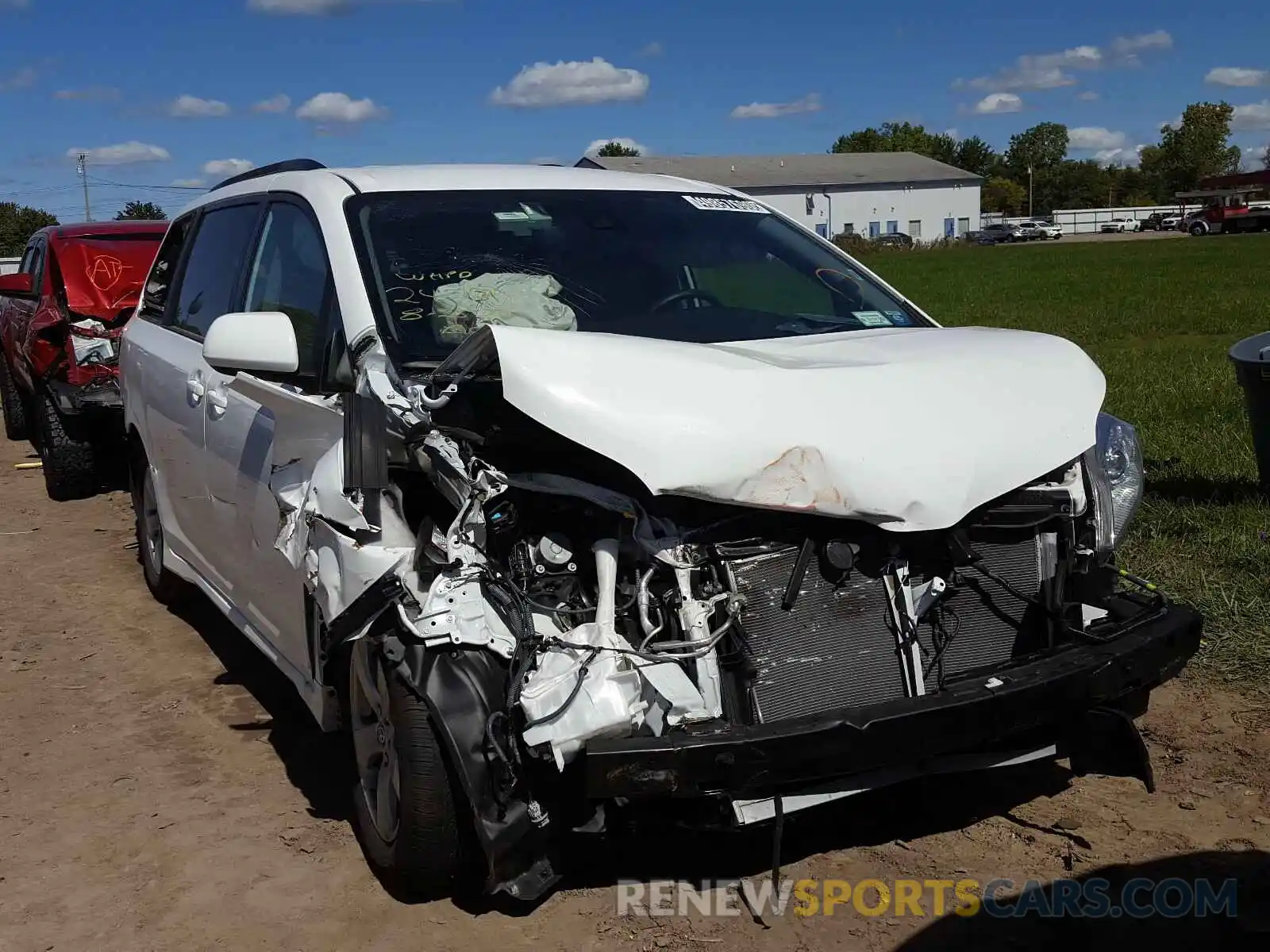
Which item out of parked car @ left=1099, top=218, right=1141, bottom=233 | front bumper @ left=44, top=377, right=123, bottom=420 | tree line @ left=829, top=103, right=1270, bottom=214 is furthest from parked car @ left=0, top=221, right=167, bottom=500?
tree line @ left=829, top=103, right=1270, bottom=214

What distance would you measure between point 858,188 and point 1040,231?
1281cm

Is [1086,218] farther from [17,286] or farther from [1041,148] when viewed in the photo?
[17,286]

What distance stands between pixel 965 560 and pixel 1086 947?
96cm

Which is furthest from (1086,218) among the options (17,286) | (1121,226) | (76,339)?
(76,339)

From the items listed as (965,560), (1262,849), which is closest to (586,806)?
(965,560)

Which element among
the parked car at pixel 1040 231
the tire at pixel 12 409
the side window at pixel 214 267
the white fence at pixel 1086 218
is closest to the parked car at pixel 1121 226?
the white fence at pixel 1086 218

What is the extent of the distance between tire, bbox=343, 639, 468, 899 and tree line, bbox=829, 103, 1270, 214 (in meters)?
126

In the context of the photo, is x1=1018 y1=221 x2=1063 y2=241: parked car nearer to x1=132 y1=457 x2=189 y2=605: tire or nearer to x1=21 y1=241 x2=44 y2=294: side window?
x1=21 y1=241 x2=44 y2=294: side window

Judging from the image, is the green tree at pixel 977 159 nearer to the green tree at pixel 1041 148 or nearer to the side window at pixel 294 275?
the green tree at pixel 1041 148

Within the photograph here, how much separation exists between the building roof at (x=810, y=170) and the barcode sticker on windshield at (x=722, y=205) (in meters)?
78.1

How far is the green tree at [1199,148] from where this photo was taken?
122m

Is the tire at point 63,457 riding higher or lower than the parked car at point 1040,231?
lower

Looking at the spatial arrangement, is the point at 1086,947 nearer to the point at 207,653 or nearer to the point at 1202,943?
the point at 1202,943

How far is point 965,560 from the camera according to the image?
3.21m
